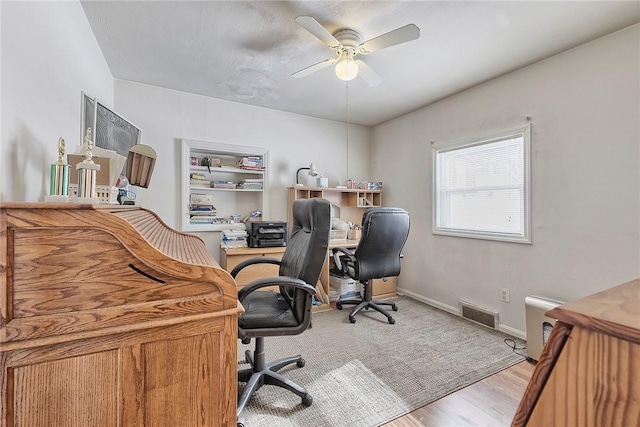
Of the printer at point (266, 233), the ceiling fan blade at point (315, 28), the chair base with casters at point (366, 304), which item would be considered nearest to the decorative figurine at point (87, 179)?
the ceiling fan blade at point (315, 28)

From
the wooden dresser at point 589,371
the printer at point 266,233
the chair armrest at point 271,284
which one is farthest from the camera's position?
the printer at point 266,233

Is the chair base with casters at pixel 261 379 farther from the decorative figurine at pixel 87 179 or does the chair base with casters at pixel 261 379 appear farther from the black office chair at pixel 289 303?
the decorative figurine at pixel 87 179

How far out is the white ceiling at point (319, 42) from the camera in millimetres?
1690

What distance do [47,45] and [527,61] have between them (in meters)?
3.20

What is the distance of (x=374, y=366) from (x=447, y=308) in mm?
1492

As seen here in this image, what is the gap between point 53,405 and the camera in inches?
26.3

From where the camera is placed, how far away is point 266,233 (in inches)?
118

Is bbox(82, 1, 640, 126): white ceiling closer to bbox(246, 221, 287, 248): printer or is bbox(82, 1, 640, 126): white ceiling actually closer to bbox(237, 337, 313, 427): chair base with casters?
bbox(246, 221, 287, 248): printer

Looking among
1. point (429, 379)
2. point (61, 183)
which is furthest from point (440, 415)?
point (61, 183)

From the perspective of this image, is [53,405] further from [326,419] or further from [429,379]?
[429,379]

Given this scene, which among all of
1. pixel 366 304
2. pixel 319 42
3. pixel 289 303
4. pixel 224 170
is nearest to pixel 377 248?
pixel 366 304

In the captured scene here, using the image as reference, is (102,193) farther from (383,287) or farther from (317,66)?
(383,287)

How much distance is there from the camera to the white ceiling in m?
1.69

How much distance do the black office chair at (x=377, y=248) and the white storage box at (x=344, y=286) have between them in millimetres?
469
